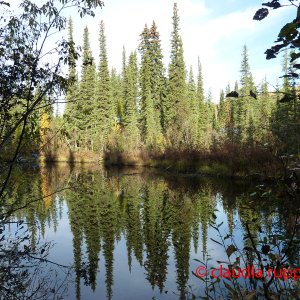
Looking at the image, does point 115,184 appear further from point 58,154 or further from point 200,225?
point 58,154

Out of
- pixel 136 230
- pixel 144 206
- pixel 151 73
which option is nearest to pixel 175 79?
pixel 151 73

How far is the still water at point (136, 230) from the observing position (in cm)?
692

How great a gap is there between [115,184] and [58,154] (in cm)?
2412

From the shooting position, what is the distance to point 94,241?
391 inches

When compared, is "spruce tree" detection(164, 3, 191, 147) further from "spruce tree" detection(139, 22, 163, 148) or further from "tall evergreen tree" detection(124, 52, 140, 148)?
"tall evergreen tree" detection(124, 52, 140, 148)

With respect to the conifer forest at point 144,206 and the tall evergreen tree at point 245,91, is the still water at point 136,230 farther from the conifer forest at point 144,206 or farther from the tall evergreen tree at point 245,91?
the tall evergreen tree at point 245,91

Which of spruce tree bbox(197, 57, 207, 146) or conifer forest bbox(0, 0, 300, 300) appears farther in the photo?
spruce tree bbox(197, 57, 207, 146)

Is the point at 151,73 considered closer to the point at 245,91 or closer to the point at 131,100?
the point at 131,100

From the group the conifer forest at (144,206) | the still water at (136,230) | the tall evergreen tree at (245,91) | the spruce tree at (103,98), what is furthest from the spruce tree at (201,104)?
the still water at (136,230)

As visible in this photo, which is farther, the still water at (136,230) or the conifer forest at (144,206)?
the still water at (136,230)

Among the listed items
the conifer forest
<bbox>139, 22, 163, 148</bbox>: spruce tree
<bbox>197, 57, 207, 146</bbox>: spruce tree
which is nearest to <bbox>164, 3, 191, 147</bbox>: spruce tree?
<bbox>139, 22, 163, 148</bbox>: spruce tree

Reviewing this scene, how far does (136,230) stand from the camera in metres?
11.0

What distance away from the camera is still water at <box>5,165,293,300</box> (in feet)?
22.7

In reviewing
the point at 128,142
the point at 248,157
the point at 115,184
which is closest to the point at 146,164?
the point at 128,142
